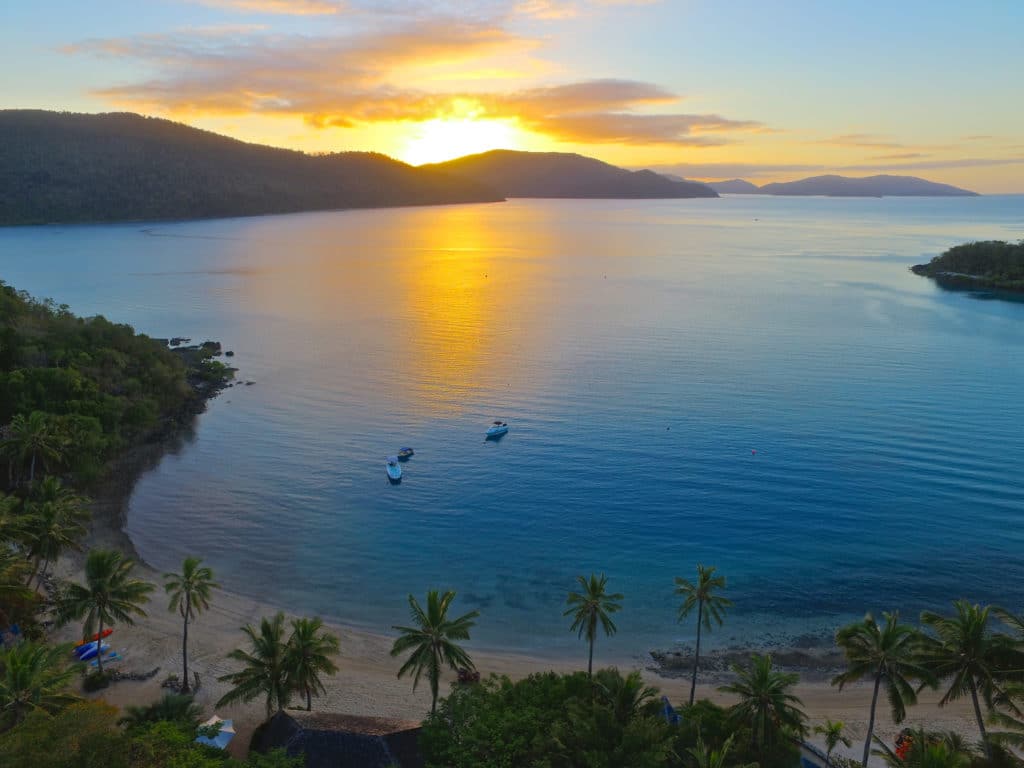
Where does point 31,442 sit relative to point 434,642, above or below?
above

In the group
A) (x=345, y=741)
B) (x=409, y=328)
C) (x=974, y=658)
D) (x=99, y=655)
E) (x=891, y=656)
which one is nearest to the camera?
(x=974, y=658)

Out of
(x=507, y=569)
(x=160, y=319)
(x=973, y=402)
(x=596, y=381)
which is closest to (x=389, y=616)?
(x=507, y=569)

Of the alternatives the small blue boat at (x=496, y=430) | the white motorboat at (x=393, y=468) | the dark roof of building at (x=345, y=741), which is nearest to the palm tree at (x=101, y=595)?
the dark roof of building at (x=345, y=741)

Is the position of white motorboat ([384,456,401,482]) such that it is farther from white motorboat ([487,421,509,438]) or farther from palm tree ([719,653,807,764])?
palm tree ([719,653,807,764])

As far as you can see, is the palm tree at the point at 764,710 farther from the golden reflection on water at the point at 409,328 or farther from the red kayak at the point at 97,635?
the golden reflection on water at the point at 409,328

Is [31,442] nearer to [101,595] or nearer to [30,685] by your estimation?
[101,595]

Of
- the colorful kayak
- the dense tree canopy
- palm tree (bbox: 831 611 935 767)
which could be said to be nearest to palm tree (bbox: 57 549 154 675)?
the colorful kayak

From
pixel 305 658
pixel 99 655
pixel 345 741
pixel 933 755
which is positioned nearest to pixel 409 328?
pixel 99 655
